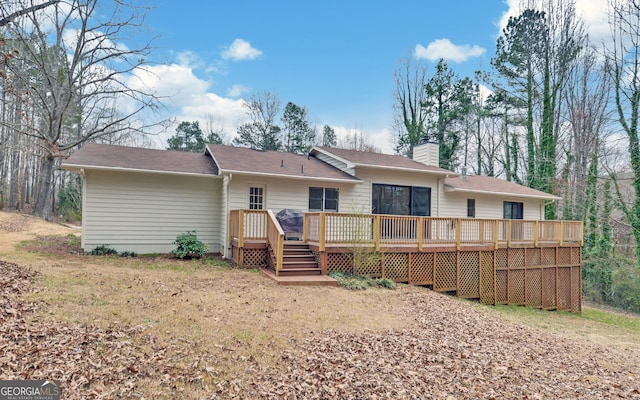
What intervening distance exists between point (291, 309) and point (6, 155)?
31.7m

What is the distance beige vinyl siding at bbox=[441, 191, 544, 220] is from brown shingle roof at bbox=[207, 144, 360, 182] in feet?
15.7

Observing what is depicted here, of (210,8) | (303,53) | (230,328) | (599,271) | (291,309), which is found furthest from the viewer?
(303,53)

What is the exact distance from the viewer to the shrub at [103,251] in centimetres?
1127

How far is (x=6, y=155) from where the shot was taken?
2725 centimetres

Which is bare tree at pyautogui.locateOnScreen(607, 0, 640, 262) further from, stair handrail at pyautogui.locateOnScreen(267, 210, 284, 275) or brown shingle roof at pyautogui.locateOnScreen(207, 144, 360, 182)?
stair handrail at pyautogui.locateOnScreen(267, 210, 284, 275)

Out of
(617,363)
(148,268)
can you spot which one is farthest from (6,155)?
(617,363)

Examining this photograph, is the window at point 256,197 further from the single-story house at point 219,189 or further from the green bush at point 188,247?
the green bush at point 188,247

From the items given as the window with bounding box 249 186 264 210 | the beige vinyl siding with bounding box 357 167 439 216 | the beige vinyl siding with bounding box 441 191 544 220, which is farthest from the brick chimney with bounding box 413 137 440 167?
the window with bounding box 249 186 264 210

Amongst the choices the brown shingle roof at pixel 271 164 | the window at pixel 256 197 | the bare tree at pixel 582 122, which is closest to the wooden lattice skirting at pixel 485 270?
the window at pixel 256 197

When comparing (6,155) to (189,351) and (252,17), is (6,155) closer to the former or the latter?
(252,17)

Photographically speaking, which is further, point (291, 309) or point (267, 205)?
point (267, 205)

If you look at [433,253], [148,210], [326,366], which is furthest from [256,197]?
[326,366]

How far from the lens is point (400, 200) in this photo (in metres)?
14.2

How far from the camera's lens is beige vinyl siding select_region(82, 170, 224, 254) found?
11.4m
